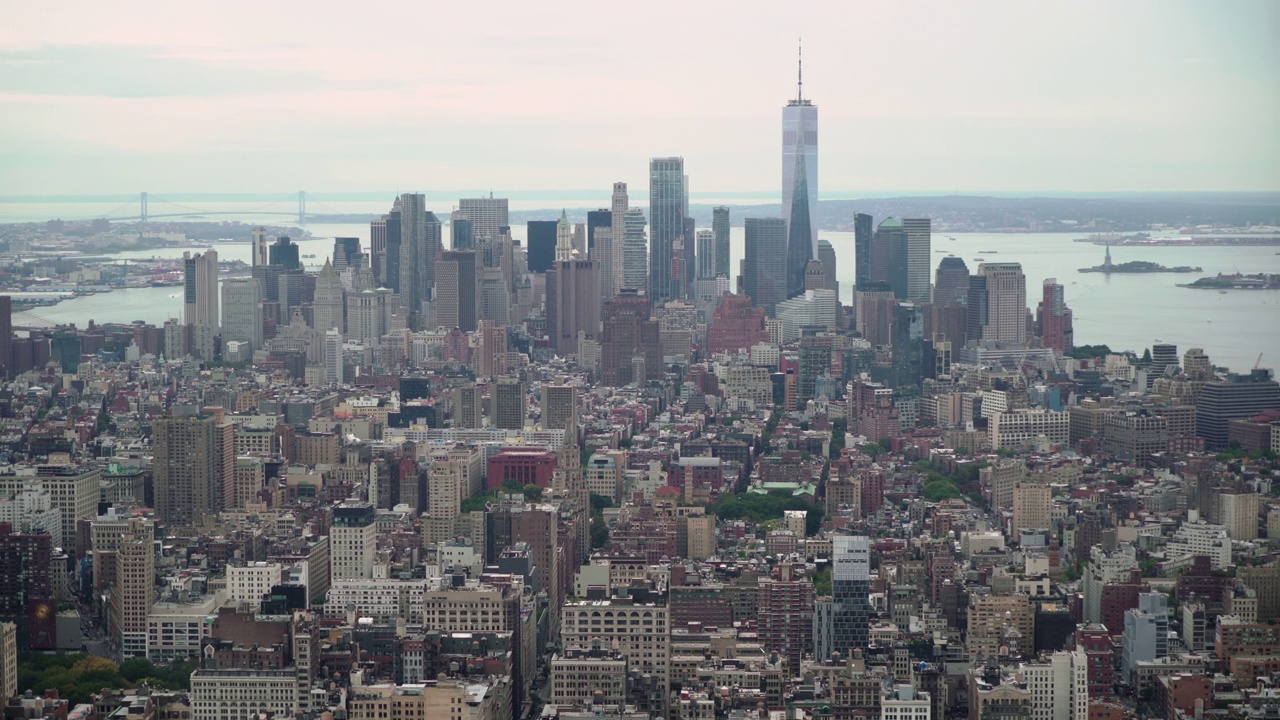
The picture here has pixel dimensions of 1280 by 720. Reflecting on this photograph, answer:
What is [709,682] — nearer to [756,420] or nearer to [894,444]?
[894,444]

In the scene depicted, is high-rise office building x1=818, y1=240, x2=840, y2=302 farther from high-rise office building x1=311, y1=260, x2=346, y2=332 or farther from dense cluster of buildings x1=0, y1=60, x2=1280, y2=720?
high-rise office building x1=311, y1=260, x2=346, y2=332

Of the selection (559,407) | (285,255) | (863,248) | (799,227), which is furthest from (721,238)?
(559,407)

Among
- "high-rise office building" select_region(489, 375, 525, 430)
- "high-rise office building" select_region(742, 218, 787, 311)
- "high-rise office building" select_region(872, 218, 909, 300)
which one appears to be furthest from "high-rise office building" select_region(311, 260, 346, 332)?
"high-rise office building" select_region(489, 375, 525, 430)

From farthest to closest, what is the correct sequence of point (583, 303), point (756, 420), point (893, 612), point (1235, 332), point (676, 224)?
1. point (676, 224)
2. point (583, 303)
3. point (756, 420)
4. point (1235, 332)
5. point (893, 612)

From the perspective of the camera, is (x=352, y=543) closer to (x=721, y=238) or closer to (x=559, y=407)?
(x=559, y=407)

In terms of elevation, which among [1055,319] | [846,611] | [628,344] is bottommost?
[846,611]

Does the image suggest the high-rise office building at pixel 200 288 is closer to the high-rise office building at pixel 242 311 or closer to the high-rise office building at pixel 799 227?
the high-rise office building at pixel 242 311

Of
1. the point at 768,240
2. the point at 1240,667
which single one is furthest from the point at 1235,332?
the point at 768,240
